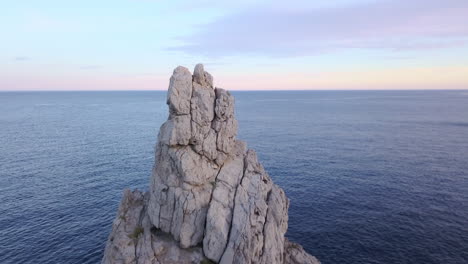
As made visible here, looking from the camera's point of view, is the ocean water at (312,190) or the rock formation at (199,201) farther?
the ocean water at (312,190)

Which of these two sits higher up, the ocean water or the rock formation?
the rock formation

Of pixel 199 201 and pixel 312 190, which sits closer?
pixel 199 201

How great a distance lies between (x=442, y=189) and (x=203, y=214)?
67368 millimetres

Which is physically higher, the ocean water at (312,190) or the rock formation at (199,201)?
the rock formation at (199,201)

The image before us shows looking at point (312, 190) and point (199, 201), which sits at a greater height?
point (199, 201)

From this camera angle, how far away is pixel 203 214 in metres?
40.2

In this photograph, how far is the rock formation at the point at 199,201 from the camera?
128 feet

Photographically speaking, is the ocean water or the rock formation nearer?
the rock formation

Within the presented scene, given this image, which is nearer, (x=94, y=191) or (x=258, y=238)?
(x=258, y=238)

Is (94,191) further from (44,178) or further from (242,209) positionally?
(242,209)

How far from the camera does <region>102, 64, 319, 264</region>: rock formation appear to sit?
39125mm

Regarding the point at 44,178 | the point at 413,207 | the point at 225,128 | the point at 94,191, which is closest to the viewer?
the point at 225,128

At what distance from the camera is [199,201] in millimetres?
40312

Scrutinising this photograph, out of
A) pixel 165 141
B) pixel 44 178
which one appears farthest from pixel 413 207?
pixel 44 178
